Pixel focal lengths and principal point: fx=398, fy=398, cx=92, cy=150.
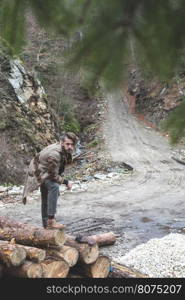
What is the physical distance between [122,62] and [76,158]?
16.3 meters

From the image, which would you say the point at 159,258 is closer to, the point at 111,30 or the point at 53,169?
the point at 53,169

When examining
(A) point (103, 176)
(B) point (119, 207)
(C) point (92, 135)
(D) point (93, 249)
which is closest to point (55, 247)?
(D) point (93, 249)

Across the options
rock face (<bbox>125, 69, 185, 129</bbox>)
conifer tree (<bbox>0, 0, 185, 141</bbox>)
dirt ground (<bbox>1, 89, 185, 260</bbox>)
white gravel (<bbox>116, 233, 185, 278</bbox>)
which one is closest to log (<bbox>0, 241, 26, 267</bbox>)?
white gravel (<bbox>116, 233, 185, 278</bbox>)

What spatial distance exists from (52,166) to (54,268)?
2.08 m

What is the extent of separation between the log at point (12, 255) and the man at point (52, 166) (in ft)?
6.36

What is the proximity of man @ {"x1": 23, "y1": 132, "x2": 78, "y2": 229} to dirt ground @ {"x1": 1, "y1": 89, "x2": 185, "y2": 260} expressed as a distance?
127cm

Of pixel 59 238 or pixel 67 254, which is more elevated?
pixel 59 238

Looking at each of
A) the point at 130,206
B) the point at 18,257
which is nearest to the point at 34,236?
the point at 18,257

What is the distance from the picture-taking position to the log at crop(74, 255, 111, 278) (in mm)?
5027

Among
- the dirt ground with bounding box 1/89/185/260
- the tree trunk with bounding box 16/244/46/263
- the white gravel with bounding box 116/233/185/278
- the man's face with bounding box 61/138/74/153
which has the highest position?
the man's face with bounding box 61/138/74/153

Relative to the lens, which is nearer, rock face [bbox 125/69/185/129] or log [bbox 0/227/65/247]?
log [bbox 0/227/65/247]

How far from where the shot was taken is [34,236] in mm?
5191

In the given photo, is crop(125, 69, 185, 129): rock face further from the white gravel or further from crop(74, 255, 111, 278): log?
crop(74, 255, 111, 278): log

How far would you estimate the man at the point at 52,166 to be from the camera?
638 centimetres
